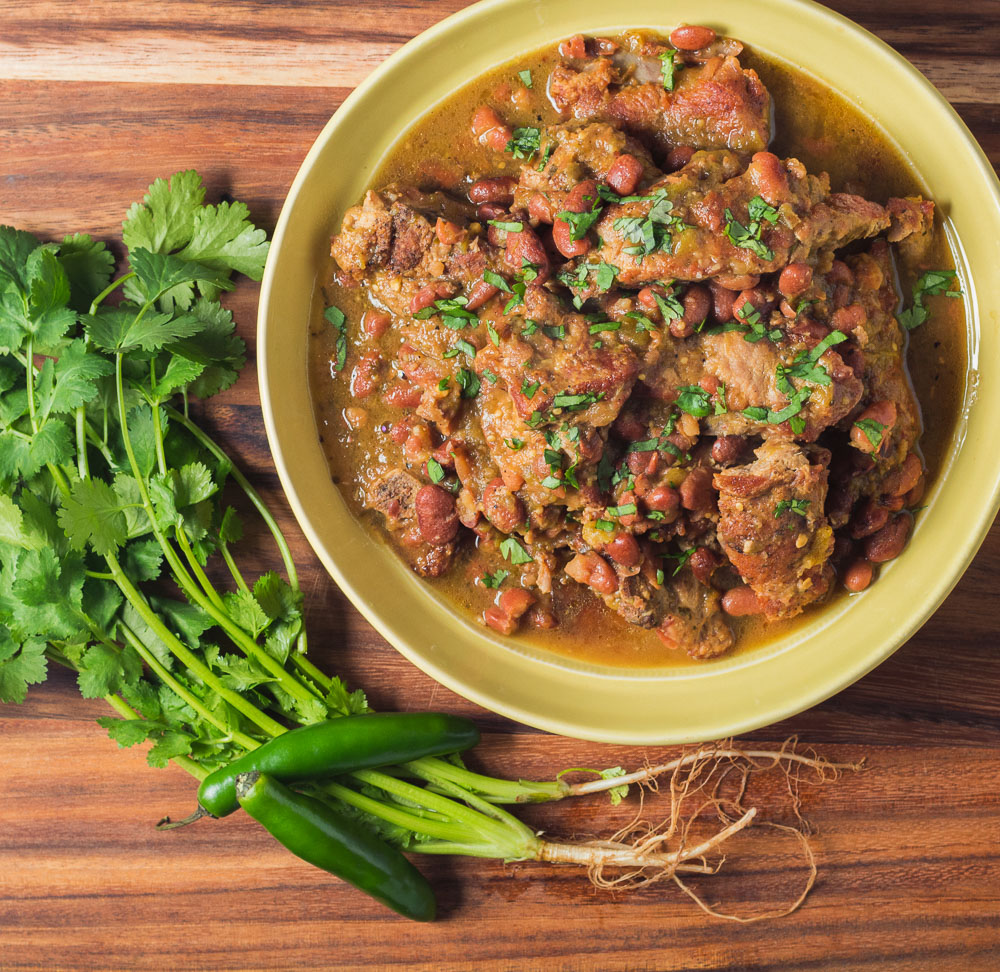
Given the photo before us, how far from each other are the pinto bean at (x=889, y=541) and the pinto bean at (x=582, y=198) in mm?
2243

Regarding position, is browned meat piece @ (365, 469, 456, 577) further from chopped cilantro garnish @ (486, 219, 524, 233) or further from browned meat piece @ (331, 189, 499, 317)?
chopped cilantro garnish @ (486, 219, 524, 233)

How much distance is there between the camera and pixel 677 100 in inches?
157

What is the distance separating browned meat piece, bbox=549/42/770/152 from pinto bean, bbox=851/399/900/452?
1390mm

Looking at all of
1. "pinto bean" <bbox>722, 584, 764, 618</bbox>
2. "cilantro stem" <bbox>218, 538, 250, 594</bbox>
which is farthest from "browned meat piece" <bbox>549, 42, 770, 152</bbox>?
"cilantro stem" <bbox>218, 538, 250, 594</bbox>

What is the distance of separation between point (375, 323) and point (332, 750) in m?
2.33

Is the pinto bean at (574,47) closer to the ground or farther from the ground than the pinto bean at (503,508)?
farther from the ground

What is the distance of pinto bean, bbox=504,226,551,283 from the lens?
3756mm

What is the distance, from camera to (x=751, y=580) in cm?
399

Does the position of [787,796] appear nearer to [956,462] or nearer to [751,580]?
[751,580]

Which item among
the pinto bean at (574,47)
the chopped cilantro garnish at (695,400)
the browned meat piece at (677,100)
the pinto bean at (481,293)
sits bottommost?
the chopped cilantro garnish at (695,400)

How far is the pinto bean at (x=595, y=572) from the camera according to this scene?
13.1 ft

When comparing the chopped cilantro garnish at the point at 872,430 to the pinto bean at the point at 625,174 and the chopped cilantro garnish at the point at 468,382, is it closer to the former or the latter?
the pinto bean at the point at 625,174

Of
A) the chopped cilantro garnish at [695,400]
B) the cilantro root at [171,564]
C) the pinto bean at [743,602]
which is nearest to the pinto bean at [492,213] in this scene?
the chopped cilantro garnish at [695,400]

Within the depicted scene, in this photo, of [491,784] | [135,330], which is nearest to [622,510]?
[491,784]
